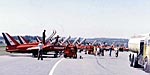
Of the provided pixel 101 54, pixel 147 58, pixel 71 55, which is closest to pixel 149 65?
pixel 147 58

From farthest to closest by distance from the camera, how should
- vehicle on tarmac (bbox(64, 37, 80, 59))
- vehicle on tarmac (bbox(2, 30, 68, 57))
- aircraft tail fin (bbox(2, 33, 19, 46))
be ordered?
aircraft tail fin (bbox(2, 33, 19, 46)) < vehicle on tarmac (bbox(2, 30, 68, 57)) < vehicle on tarmac (bbox(64, 37, 80, 59))

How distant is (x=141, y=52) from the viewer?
101ft

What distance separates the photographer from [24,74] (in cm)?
2281

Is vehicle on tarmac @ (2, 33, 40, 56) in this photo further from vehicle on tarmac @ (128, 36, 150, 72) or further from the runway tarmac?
vehicle on tarmac @ (128, 36, 150, 72)

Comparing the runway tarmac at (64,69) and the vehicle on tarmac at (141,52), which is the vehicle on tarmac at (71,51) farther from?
the vehicle on tarmac at (141,52)

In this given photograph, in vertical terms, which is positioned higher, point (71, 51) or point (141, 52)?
point (141, 52)

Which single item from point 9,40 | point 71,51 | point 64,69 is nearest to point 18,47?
point 9,40

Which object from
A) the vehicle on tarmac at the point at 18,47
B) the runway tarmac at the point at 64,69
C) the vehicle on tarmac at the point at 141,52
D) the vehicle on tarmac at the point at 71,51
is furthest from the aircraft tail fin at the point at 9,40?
the vehicle on tarmac at the point at 141,52

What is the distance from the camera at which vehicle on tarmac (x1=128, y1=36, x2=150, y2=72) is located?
2771 cm

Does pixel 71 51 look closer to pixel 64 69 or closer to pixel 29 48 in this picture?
pixel 29 48

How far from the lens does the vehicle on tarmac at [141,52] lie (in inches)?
1091

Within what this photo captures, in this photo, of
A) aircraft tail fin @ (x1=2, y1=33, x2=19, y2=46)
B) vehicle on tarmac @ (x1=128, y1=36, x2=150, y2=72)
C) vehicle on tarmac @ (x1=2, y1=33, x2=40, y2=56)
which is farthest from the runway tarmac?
aircraft tail fin @ (x1=2, y1=33, x2=19, y2=46)

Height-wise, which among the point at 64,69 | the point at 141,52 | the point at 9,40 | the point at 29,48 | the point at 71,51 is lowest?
the point at 64,69

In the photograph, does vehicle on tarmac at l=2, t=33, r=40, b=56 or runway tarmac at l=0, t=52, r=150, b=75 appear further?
vehicle on tarmac at l=2, t=33, r=40, b=56
